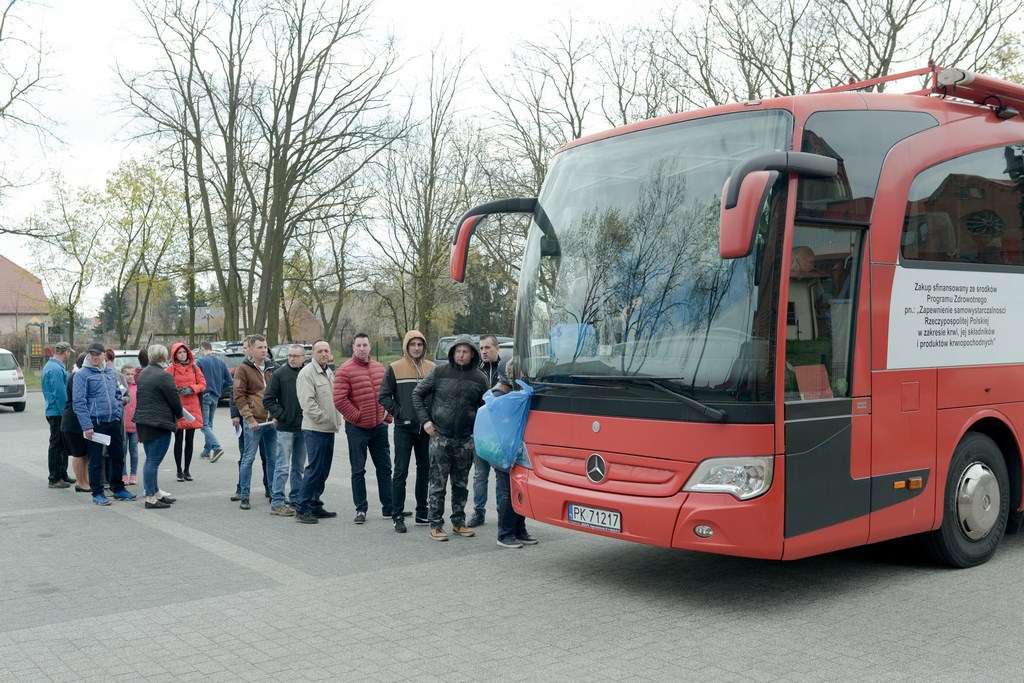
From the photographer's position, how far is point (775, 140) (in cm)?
629

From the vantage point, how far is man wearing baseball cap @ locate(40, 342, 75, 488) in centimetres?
1188

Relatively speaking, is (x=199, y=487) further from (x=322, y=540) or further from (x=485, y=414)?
(x=485, y=414)

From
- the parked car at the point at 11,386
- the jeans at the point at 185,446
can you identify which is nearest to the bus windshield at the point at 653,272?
the jeans at the point at 185,446

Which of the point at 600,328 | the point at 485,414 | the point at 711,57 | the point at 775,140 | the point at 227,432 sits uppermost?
the point at 711,57

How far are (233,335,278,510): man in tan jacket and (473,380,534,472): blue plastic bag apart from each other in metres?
3.72

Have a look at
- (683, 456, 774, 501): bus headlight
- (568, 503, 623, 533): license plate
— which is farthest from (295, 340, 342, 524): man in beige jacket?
(683, 456, 774, 501): bus headlight

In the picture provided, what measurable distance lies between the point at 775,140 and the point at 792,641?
9.96 feet

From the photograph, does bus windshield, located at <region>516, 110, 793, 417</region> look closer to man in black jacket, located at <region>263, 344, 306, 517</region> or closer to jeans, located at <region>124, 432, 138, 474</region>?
man in black jacket, located at <region>263, 344, 306, 517</region>

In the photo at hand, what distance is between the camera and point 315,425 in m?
9.64

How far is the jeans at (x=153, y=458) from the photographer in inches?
412

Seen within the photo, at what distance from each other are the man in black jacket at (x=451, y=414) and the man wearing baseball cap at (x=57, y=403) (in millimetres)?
5291

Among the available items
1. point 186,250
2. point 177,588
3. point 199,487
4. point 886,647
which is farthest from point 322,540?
point 186,250

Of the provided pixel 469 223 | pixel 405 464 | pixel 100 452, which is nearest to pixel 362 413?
pixel 405 464

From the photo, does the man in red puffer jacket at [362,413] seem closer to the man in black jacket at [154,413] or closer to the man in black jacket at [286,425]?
the man in black jacket at [286,425]
